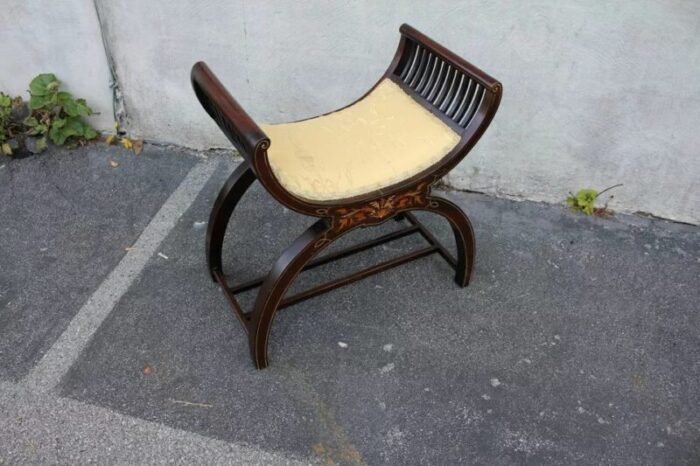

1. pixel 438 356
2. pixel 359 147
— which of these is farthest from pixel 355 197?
pixel 438 356

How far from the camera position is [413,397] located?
6.69ft

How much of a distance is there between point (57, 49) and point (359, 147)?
75.2 inches

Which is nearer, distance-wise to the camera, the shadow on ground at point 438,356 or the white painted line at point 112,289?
the shadow on ground at point 438,356

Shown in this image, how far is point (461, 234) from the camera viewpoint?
7.39ft

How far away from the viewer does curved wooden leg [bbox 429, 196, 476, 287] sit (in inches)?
82.4

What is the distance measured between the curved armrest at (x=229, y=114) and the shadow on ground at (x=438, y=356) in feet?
2.66

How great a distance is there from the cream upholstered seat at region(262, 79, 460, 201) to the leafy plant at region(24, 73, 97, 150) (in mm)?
1560

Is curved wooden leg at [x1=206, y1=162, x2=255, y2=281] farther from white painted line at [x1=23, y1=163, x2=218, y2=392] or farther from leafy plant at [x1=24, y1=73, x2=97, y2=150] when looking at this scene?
leafy plant at [x1=24, y1=73, x2=97, y2=150]

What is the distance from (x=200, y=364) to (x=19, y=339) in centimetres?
69

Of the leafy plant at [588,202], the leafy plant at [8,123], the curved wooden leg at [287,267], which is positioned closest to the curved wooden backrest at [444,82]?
the curved wooden leg at [287,267]

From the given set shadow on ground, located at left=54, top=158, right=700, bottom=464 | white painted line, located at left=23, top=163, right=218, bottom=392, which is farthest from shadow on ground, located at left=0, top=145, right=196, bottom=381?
shadow on ground, located at left=54, top=158, right=700, bottom=464

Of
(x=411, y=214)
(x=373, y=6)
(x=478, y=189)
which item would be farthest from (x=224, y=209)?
→ (x=478, y=189)

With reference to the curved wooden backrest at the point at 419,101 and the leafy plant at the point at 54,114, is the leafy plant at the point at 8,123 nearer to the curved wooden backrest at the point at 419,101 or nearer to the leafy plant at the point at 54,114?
the leafy plant at the point at 54,114

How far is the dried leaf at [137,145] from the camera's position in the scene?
3221 mm
